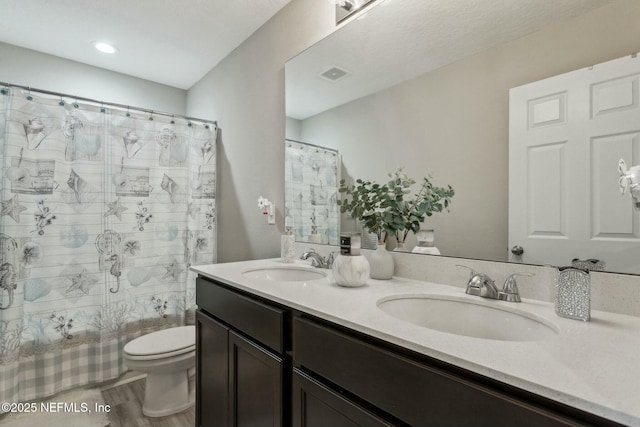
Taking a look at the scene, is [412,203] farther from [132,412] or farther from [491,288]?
[132,412]

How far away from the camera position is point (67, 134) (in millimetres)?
2010

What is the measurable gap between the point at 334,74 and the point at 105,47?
1.91 metres

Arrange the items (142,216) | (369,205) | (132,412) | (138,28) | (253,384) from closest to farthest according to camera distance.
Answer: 1. (253,384)
2. (369,205)
3. (132,412)
4. (138,28)
5. (142,216)

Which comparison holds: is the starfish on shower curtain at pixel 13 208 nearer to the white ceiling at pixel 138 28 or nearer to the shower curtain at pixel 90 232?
the shower curtain at pixel 90 232

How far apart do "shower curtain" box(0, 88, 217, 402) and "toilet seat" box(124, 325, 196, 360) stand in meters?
0.36

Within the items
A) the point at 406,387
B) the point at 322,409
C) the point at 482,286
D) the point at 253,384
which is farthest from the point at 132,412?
the point at 482,286

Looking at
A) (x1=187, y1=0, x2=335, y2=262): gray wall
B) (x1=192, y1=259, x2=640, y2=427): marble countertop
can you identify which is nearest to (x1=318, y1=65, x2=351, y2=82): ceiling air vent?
(x1=187, y1=0, x2=335, y2=262): gray wall

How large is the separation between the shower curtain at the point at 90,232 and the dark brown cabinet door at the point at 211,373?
95cm

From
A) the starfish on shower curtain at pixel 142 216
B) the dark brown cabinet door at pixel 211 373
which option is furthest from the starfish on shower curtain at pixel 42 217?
the dark brown cabinet door at pixel 211 373

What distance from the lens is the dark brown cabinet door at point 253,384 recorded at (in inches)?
40.7

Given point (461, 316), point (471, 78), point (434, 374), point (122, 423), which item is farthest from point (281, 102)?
point (122, 423)

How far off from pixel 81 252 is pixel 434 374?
225 cm

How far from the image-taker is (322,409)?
866 millimetres

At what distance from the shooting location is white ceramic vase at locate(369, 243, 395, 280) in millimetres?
1276
